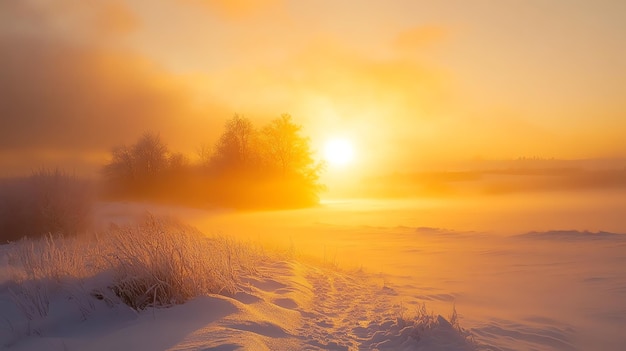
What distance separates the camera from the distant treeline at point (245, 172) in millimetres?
31266

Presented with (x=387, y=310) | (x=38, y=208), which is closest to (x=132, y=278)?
(x=387, y=310)

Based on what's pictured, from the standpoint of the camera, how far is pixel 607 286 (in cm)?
715

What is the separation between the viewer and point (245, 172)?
1294 inches

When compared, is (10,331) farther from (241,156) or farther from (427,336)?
(241,156)

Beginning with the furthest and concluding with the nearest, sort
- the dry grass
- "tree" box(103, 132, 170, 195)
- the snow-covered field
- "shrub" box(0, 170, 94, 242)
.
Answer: "tree" box(103, 132, 170, 195)
"shrub" box(0, 170, 94, 242)
the dry grass
the snow-covered field

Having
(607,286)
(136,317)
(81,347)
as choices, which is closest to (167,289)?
(136,317)

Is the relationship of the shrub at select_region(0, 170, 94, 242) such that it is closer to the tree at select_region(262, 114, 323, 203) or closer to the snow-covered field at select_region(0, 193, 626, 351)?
the snow-covered field at select_region(0, 193, 626, 351)

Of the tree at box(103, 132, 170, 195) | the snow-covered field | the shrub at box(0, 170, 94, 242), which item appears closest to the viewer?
the snow-covered field

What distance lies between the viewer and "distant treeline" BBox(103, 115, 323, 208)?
31266mm

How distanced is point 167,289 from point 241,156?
28.9 m

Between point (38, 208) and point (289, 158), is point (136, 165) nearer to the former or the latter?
point (289, 158)

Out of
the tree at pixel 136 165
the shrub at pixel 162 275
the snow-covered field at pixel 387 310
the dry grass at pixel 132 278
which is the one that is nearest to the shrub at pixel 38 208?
the snow-covered field at pixel 387 310

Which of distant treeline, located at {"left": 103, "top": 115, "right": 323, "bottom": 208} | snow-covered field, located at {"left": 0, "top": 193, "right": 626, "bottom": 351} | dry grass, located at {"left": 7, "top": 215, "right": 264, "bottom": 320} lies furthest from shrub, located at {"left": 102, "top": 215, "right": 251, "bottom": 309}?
distant treeline, located at {"left": 103, "top": 115, "right": 323, "bottom": 208}

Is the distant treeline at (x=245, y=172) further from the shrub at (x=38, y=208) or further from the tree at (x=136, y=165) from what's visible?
the shrub at (x=38, y=208)
